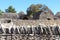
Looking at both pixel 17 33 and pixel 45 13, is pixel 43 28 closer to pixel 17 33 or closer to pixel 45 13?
pixel 17 33

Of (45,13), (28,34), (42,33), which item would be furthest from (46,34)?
(45,13)

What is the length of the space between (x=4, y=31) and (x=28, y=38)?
0.68m

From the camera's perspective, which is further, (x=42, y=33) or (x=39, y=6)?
(x=39, y=6)

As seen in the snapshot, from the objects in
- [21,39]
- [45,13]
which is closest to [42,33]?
[21,39]

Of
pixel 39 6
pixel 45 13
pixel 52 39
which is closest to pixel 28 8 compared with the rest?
pixel 39 6

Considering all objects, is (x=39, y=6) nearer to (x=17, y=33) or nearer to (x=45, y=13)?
(x=45, y=13)

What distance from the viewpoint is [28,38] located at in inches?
232

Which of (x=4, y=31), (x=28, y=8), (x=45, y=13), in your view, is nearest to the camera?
(x=4, y=31)

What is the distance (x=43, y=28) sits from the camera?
5.93 meters

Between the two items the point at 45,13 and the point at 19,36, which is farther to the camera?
the point at 45,13

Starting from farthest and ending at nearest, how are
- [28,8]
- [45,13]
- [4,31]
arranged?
[28,8], [45,13], [4,31]

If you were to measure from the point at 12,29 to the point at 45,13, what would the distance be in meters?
42.6

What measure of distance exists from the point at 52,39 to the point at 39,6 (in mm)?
54916

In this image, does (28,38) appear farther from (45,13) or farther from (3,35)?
(45,13)
